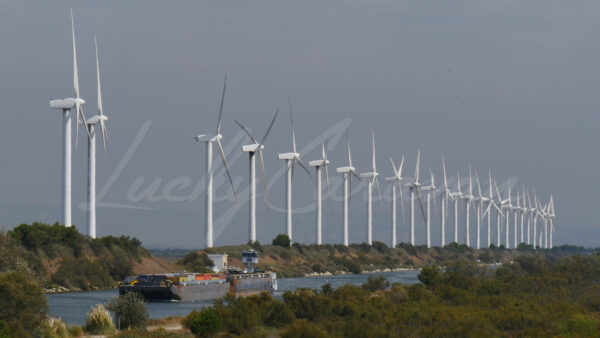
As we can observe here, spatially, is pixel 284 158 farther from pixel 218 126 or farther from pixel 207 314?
pixel 207 314

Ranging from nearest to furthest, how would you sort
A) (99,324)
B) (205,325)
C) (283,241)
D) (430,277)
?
(205,325) < (99,324) < (430,277) < (283,241)

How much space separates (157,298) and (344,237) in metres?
103

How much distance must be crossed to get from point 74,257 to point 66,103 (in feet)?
63.9

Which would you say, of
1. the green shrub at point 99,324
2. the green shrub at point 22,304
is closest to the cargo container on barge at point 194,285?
the green shrub at point 99,324

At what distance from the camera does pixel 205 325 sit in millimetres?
48625

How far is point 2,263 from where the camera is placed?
8356cm

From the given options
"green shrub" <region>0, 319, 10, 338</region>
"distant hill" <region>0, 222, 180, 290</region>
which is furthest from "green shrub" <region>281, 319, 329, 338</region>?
"distant hill" <region>0, 222, 180, 290</region>

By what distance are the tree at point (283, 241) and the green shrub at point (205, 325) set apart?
442 ft

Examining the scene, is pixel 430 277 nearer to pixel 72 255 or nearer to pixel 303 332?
pixel 72 255

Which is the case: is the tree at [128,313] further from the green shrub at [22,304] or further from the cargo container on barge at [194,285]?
the cargo container on barge at [194,285]

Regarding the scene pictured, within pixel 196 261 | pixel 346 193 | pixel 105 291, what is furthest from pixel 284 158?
pixel 105 291

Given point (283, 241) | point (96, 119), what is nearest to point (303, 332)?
point (96, 119)

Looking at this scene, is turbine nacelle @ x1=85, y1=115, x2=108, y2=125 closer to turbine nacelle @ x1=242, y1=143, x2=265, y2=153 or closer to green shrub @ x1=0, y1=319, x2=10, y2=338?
turbine nacelle @ x1=242, y1=143, x2=265, y2=153

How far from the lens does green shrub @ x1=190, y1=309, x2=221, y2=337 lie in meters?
48.4
